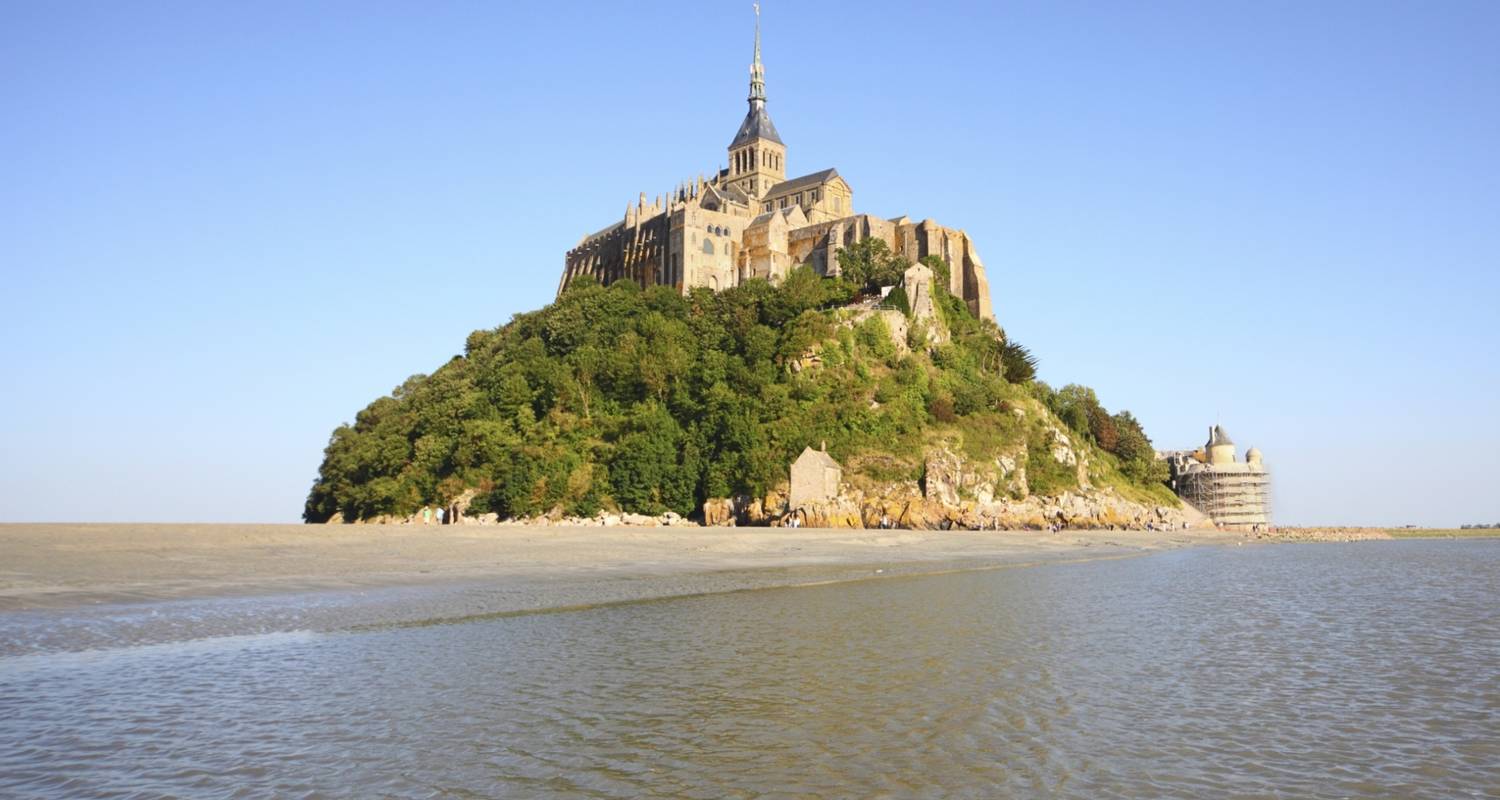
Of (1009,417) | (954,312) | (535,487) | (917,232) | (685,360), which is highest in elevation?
(917,232)

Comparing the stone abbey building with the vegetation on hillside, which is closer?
the vegetation on hillside

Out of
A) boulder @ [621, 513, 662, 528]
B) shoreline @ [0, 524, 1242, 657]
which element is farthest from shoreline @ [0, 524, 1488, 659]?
boulder @ [621, 513, 662, 528]

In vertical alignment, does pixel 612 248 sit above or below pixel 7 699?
above

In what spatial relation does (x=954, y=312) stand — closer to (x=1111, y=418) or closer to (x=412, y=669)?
(x=1111, y=418)

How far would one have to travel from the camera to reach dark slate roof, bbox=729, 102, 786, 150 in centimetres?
9169

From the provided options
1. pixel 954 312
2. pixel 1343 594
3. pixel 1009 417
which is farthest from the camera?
pixel 954 312

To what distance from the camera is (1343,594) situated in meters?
22.9

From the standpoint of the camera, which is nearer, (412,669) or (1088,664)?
(412,669)

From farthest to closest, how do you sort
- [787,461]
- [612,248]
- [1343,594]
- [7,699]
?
[612,248] → [787,461] → [1343,594] → [7,699]

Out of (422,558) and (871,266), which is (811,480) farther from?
(422,558)

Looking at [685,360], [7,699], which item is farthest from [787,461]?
[7,699]

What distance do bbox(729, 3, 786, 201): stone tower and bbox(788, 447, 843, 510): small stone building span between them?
43.9 metres

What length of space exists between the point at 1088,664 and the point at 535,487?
44581 millimetres

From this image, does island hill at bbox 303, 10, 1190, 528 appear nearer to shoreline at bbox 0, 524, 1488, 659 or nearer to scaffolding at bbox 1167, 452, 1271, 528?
scaffolding at bbox 1167, 452, 1271, 528
